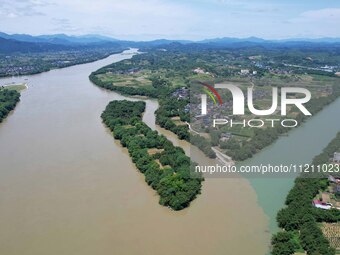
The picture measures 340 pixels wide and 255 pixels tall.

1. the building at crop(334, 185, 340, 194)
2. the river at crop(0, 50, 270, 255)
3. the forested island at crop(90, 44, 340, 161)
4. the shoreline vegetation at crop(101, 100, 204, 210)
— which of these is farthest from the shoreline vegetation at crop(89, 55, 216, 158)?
the building at crop(334, 185, 340, 194)

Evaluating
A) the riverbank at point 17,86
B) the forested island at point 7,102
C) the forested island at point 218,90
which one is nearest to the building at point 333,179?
the forested island at point 218,90

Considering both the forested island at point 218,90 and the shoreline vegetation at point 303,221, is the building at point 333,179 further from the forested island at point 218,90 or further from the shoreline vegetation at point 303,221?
the forested island at point 218,90

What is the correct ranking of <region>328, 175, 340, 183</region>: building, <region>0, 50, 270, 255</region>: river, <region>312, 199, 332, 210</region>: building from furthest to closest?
<region>328, 175, 340, 183</region>: building → <region>312, 199, 332, 210</region>: building → <region>0, 50, 270, 255</region>: river

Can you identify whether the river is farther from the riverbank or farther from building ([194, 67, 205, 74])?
building ([194, 67, 205, 74])

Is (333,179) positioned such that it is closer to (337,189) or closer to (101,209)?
(337,189)

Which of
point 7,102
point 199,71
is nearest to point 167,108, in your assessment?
point 7,102
